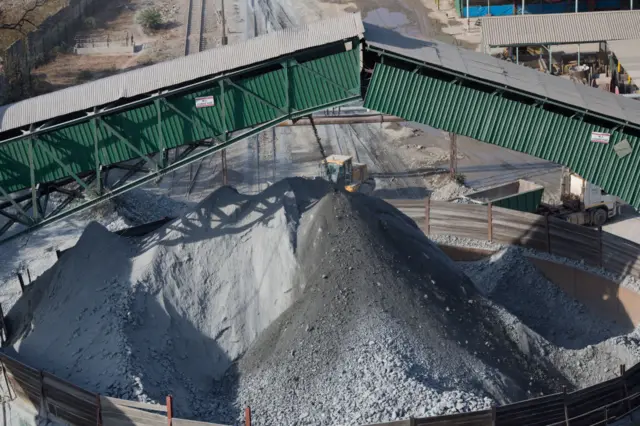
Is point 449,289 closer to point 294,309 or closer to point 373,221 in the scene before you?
point 373,221

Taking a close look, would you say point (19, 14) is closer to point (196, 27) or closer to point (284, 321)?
point (196, 27)

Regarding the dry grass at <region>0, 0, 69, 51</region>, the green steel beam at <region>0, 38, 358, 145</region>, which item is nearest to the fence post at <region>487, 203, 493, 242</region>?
the green steel beam at <region>0, 38, 358, 145</region>

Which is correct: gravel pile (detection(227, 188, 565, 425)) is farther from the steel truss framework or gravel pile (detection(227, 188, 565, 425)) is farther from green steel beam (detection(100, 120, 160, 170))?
green steel beam (detection(100, 120, 160, 170))

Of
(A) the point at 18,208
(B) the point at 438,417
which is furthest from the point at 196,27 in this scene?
(B) the point at 438,417

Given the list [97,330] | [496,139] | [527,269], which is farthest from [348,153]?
[97,330]

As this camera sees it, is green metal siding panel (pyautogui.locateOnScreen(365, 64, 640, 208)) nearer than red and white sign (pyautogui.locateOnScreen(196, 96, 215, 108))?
No
